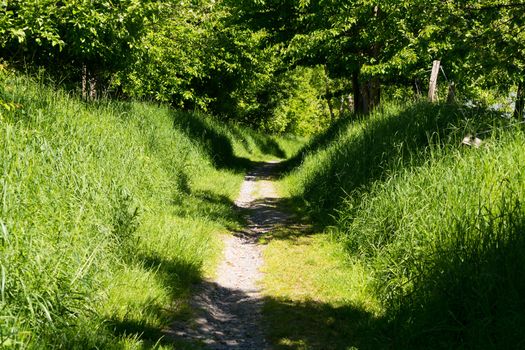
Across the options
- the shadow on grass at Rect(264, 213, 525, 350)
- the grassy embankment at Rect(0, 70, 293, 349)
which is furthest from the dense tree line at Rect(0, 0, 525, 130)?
the shadow on grass at Rect(264, 213, 525, 350)

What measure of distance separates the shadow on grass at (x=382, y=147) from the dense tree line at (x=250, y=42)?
0.77 metres

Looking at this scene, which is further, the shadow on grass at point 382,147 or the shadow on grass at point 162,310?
the shadow on grass at point 382,147

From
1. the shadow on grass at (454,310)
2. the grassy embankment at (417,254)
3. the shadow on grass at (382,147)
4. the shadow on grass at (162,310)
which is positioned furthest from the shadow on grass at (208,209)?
the shadow on grass at (454,310)

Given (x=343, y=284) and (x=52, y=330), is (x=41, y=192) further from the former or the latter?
(x=343, y=284)

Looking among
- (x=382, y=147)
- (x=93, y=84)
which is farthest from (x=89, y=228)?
(x=93, y=84)

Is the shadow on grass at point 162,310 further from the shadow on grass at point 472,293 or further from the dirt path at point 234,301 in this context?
the shadow on grass at point 472,293

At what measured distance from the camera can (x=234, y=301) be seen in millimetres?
6254

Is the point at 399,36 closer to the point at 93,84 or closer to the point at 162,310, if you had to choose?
the point at 93,84

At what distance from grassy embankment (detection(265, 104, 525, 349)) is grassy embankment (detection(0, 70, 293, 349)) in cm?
144

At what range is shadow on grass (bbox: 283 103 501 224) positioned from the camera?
7.33 metres

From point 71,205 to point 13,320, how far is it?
2.06 meters

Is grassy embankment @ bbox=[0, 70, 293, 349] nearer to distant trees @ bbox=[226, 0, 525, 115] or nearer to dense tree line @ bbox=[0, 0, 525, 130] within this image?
dense tree line @ bbox=[0, 0, 525, 130]

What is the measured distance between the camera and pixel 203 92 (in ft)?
75.2

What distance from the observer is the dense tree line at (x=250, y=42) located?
732 centimetres
